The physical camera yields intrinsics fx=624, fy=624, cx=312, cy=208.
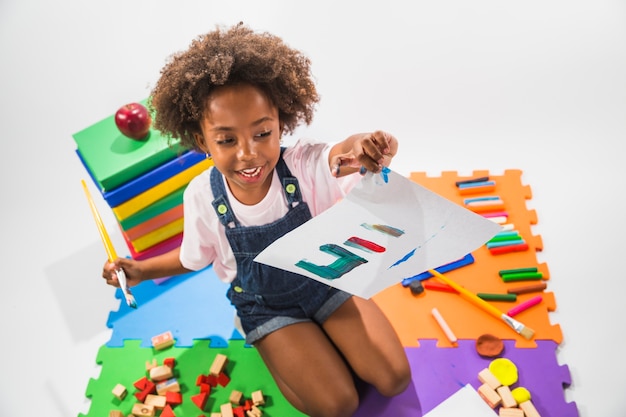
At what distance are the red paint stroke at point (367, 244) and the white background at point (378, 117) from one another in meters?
0.58

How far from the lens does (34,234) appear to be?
78.8 inches

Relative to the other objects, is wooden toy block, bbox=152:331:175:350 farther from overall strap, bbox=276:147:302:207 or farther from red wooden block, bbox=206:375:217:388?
overall strap, bbox=276:147:302:207

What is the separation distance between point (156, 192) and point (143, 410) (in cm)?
55

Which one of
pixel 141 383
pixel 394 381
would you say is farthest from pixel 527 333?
pixel 141 383

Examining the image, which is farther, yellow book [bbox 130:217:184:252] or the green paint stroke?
yellow book [bbox 130:217:184:252]

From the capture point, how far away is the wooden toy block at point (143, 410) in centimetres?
147

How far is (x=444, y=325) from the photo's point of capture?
1.50 m

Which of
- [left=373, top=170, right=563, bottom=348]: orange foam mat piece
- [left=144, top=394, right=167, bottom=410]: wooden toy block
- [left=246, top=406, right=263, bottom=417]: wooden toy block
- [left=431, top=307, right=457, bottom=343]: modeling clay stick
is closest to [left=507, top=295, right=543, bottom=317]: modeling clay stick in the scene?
[left=373, top=170, right=563, bottom=348]: orange foam mat piece

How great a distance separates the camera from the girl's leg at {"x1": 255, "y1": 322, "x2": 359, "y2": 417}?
4.36 feet

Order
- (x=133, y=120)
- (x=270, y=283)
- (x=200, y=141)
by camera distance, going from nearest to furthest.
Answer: (x=200, y=141), (x=270, y=283), (x=133, y=120)

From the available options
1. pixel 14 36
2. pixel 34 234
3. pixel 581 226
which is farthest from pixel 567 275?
pixel 14 36

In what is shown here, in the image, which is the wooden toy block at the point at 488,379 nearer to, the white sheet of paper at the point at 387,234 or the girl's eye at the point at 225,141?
the white sheet of paper at the point at 387,234

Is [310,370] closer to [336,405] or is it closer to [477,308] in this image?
[336,405]

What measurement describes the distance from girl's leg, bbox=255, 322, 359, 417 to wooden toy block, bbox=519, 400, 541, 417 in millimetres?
351
